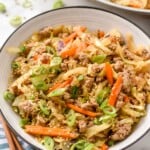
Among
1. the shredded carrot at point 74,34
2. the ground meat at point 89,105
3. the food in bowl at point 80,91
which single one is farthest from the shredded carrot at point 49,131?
the shredded carrot at point 74,34

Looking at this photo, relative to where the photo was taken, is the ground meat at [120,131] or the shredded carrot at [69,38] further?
the shredded carrot at [69,38]

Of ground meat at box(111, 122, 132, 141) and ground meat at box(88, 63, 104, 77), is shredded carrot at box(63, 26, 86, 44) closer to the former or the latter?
ground meat at box(88, 63, 104, 77)

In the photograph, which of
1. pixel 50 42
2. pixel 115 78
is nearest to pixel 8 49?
pixel 50 42

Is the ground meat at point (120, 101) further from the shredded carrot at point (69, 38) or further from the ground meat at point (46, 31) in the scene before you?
the ground meat at point (46, 31)

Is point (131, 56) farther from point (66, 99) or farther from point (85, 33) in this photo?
point (66, 99)

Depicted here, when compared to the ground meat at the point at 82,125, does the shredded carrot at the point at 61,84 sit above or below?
above
